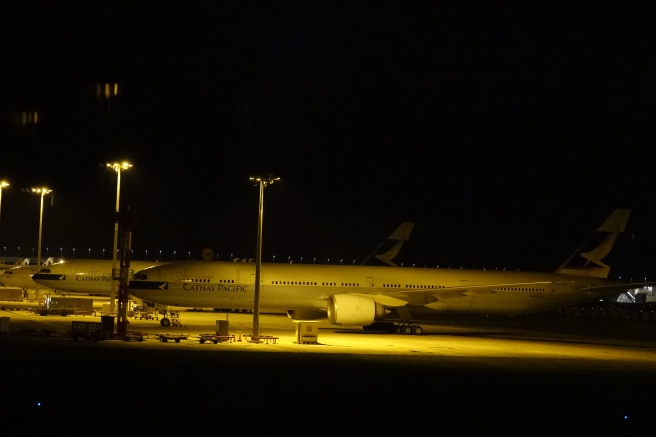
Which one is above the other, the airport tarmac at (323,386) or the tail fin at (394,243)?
the tail fin at (394,243)

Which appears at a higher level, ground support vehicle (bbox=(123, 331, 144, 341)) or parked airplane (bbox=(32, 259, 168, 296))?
parked airplane (bbox=(32, 259, 168, 296))

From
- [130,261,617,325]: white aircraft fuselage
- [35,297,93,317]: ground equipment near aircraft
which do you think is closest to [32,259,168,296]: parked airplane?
[35,297,93,317]: ground equipment near aircraft

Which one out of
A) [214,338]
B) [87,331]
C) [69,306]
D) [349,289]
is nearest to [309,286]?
[349,289]

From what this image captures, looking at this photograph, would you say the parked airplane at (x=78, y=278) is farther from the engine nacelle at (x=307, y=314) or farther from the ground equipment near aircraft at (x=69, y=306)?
the engine nacelle at (x=307, y=314)

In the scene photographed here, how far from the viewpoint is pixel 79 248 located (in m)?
137

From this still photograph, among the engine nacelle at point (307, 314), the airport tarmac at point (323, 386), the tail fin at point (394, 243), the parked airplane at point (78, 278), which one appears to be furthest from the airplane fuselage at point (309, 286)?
the tail fin at point (394, 243)

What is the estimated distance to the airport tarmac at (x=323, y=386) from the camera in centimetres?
1576

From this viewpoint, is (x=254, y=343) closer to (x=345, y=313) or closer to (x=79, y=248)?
(x=345, y=313)

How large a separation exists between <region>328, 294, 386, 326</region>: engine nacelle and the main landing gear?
97.0 inches

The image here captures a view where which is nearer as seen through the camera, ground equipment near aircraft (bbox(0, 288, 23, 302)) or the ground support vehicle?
the ground support vehicle

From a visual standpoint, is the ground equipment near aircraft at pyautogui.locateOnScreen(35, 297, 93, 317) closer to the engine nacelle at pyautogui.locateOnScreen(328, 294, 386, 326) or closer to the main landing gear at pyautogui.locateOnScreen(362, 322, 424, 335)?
the engine nacelle at pyautogui.locateOnScreen(328, 294, 386, 326)

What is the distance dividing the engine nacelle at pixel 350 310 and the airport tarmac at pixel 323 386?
2816 mm

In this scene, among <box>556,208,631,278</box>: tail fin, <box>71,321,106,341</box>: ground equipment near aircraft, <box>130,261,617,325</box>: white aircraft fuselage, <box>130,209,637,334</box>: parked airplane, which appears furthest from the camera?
<box>556,208,631,278</box>: tail fin

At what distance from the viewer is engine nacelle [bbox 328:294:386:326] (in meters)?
41.0
